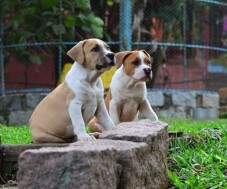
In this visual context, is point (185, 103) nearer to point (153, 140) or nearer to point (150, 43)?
point (150, 43)

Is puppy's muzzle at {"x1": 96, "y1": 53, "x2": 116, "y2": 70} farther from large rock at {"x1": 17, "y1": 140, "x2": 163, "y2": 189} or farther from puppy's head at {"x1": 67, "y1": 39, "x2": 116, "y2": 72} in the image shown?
large rock at {"x1": 17, "y1": 140, "x2": 163, "y2": 189}

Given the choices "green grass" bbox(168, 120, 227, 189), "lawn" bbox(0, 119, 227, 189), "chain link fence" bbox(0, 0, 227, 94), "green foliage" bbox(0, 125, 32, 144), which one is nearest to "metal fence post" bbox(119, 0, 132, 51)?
"chain link fence" bbox(0, 0, 227, 94)

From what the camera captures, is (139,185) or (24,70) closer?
(139,185)

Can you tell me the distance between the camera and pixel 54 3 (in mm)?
11336

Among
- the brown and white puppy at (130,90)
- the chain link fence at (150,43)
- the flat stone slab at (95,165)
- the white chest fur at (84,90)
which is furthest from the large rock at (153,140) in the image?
the chain link fence at (150,43)

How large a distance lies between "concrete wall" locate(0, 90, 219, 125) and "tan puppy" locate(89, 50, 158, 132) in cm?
441

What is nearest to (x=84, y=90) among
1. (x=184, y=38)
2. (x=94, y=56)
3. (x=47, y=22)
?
(x=94, y=56)

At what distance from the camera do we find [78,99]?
5602 millimetres

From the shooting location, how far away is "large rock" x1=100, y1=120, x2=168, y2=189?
4.68 meters

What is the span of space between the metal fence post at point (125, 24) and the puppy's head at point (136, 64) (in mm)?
4220

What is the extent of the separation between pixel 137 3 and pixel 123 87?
522cm

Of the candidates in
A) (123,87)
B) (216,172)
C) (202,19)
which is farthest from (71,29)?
(216,172)

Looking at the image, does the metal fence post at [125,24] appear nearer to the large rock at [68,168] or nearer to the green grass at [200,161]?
the green grass at [200,161]

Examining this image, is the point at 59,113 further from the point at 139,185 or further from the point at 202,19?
the point at 202,19
